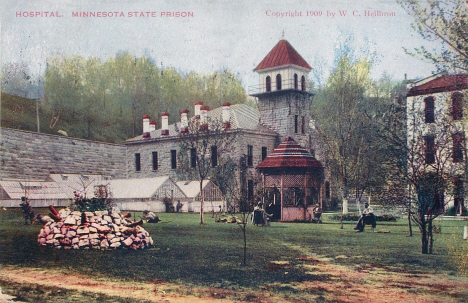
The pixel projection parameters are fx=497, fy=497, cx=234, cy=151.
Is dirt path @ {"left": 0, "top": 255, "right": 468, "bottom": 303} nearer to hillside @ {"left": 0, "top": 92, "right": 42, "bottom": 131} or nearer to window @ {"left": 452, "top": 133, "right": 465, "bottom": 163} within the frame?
window @ {"left": 452, "top": 133, "right": 465, "bottom": 163}

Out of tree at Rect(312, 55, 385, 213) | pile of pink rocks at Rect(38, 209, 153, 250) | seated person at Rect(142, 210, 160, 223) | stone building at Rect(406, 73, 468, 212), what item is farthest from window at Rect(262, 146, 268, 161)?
pile of pink rocks at Rect(38, 209, 153, 250)

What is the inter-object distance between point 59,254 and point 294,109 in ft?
29.7

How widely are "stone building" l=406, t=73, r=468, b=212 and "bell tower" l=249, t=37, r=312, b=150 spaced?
3297mm

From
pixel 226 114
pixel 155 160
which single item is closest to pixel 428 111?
pixel 226 114

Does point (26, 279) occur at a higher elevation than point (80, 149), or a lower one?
lower

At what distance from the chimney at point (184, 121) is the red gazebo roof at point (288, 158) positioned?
432cm

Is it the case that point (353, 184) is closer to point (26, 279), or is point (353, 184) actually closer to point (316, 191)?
point (316, 191)

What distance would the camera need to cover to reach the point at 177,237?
560 inches

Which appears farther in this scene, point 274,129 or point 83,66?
point 274,129

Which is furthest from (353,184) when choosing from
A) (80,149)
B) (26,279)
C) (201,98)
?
(26,279)

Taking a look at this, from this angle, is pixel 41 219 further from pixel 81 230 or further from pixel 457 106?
pixel 457 106

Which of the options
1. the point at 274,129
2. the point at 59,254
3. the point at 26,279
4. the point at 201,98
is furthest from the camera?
the point at 274,129

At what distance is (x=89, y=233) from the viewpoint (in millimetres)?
12367

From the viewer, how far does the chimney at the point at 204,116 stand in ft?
49.9
